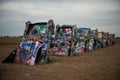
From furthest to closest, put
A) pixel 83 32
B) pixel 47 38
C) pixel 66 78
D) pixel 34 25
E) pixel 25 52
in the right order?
pixel 83 32, pixel 34 25, pixel 47 38, pixel 25 52, pixel 66 78

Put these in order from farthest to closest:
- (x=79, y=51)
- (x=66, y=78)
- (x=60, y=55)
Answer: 1. (x=79, y=51)
2. (x=60, y=55)
3. (x=66, y=78)

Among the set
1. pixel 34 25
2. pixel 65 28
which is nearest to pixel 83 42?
pixel 65 28

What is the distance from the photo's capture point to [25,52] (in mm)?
11867

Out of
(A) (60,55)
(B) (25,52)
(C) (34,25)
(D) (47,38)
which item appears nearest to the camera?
(B) (25,52)

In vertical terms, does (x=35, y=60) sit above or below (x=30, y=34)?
below

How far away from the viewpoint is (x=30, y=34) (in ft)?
44.2

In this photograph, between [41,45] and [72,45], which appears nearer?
[41,45]

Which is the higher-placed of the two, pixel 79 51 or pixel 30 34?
pixel 30 34

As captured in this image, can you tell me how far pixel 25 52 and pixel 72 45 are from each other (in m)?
6.62

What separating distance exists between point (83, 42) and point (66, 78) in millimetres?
15444

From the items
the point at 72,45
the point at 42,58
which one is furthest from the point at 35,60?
the point at 72,45

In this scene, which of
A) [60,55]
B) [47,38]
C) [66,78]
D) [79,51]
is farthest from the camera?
[79,51]

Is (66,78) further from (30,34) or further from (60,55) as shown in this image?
(60,55)

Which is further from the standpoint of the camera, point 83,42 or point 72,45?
point 83,42
